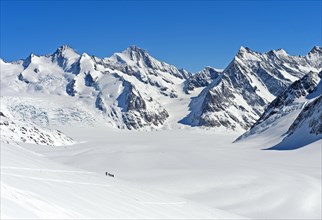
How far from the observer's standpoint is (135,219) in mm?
9211

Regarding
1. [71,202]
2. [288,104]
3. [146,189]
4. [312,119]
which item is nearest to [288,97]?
[288,104]

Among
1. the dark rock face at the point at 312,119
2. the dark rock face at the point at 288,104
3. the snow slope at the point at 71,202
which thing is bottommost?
the snow slope at the point at 71,202

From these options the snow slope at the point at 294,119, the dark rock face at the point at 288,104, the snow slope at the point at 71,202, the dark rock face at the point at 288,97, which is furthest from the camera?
the dark rock face at the point at 288,97

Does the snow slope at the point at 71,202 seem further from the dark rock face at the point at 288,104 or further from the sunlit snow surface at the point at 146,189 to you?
the dark rock face at the point at 288,104

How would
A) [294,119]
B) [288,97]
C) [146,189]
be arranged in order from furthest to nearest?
[288,97] → [294,119] → [146,189]

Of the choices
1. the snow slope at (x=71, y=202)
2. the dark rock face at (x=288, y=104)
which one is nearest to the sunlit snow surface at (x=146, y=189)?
the snow slope at (x=71, y=202)

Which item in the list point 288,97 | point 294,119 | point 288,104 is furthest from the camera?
point 288,97

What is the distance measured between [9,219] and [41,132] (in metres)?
68.4

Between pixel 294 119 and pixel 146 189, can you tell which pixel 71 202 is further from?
pixel 294 119

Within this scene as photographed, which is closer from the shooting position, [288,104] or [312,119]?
[312,119]

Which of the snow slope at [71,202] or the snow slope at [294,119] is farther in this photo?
the snow slope at [294,119]

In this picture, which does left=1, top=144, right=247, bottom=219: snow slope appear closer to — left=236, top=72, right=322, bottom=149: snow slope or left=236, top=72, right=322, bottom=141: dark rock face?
left=236, top=72, right=322, bottom=149: snow slope

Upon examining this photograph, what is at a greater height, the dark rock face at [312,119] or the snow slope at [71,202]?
the dark rock face at [312,119]

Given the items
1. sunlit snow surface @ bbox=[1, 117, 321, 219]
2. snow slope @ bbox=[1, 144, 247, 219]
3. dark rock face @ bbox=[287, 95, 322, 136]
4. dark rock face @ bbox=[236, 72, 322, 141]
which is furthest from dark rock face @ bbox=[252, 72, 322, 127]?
snow slope @ bbox=[1, 144, 247, 219]
